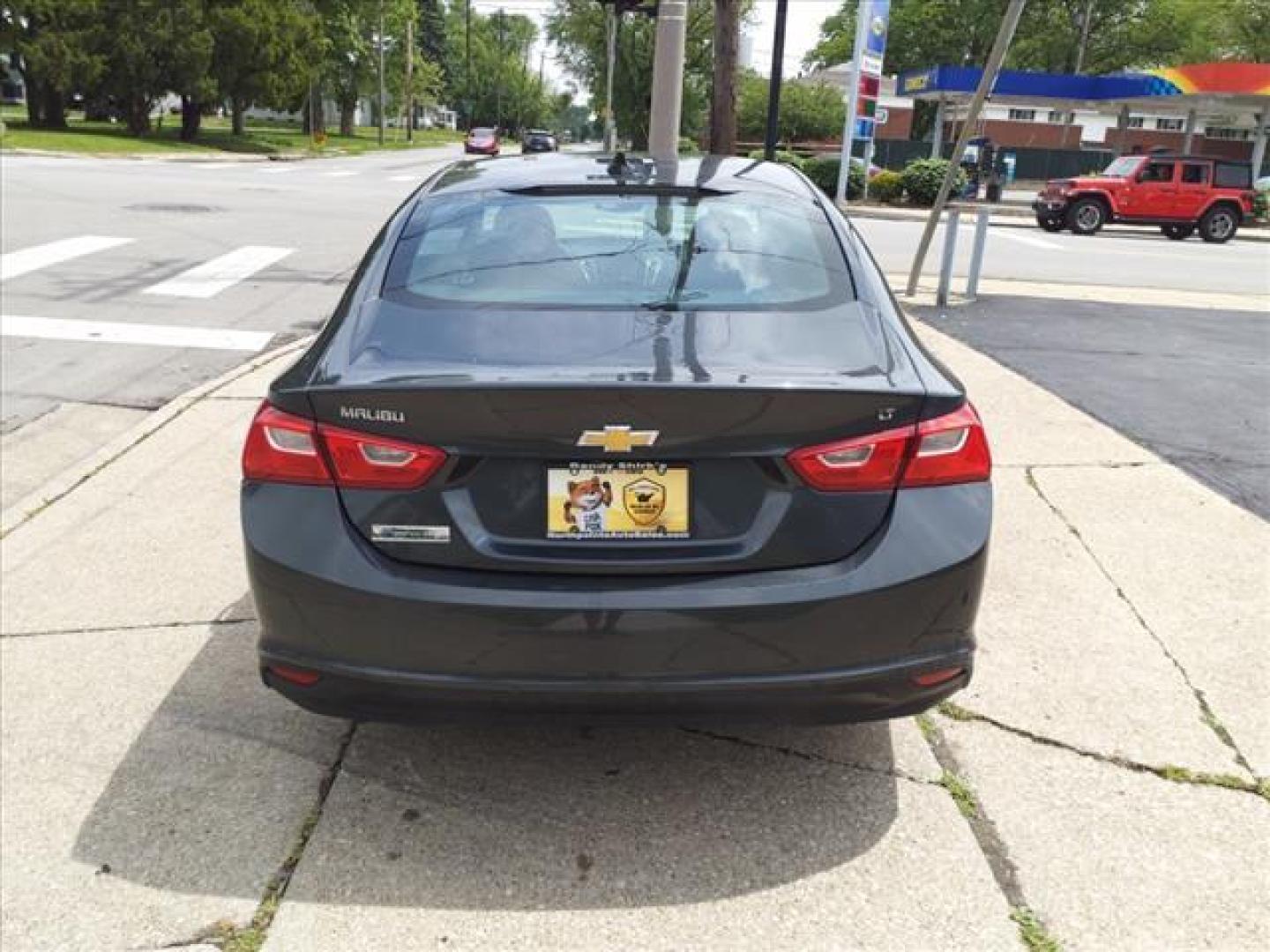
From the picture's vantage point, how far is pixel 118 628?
3.90m

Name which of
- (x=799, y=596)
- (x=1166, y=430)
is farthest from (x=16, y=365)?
(x=1166, y=430)

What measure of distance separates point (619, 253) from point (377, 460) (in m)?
1.15

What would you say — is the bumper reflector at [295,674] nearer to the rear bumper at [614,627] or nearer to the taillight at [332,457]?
the rear bumper at [614,627]

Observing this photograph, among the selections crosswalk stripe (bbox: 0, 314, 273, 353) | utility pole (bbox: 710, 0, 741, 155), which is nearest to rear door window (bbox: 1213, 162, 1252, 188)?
utility pole (bbox: 710, 0, 741, 155)

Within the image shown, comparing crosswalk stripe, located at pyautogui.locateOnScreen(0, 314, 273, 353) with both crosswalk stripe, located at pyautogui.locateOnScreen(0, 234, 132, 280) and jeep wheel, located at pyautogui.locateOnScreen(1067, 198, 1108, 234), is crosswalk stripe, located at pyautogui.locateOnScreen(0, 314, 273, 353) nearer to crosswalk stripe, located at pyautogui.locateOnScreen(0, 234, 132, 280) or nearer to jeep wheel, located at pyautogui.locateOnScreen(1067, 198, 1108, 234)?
crosswalk stripe, located at pyautogui.locateOnScreen(0, 234, 132, 280)

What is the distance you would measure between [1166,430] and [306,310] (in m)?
6.96

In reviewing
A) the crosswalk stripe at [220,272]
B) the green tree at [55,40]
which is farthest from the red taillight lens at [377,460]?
the green tree at [55,40]

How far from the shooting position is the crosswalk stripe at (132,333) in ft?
26.8

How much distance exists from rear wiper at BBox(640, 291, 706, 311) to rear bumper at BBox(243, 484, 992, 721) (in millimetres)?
805

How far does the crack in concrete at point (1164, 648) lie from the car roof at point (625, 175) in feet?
6.43

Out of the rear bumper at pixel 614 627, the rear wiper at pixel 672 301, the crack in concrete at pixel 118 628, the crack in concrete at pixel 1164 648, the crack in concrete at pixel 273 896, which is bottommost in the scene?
the crack in concrete at pixel 118 628

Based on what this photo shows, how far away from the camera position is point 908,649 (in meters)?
2.53

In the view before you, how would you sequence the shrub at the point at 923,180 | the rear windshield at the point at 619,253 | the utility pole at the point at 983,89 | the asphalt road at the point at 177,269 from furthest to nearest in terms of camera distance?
the shrub at the point at 923,180
the utility pole at the point at 983,89
the asphalt road at the point at 177,269
the rear windshield at the point at 619,253

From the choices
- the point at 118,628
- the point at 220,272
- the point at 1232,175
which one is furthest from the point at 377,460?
the point at 1232,175
